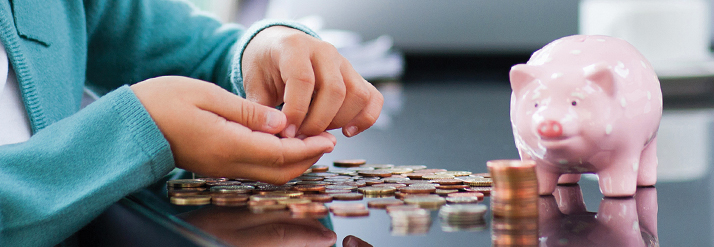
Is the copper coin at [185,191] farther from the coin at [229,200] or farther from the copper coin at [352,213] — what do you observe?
the copper coin at [352,213]

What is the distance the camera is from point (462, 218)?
409 mm

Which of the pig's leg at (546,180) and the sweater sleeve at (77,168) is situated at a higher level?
the sweater sleeve at (77,168)

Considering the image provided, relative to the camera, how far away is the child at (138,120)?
50 cm

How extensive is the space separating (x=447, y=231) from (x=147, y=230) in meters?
0.26

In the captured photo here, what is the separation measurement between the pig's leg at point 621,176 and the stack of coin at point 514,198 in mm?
162

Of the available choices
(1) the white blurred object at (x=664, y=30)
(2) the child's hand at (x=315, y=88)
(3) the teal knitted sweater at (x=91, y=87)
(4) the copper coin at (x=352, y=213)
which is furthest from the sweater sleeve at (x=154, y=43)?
(1) the white blurred object at (x=664, y=30)

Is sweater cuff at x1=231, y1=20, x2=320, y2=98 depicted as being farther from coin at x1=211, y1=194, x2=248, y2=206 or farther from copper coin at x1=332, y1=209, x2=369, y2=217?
copper coin at x1=332, y1=209, x2=369, y2=217

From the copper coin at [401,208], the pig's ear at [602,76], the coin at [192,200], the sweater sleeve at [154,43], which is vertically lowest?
the coin at [192,200]

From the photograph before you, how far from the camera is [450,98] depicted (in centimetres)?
189

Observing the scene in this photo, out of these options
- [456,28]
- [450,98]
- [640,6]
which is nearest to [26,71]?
[450,98]

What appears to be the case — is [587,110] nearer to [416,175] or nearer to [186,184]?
[416,175]

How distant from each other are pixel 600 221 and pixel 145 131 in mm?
404

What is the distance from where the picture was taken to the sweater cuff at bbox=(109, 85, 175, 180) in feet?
1.72

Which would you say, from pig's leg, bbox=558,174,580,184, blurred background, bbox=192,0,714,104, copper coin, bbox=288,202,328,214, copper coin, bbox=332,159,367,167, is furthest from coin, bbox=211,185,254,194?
blurred background, bbox=192,0,714,104
